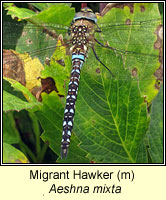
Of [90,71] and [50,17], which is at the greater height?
[50,17]

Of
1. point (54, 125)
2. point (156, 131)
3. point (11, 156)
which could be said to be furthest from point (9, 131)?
point (156, 131)

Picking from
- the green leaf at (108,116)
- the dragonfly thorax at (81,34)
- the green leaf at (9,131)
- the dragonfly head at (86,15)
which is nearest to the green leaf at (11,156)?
the green leaf at (9,131)

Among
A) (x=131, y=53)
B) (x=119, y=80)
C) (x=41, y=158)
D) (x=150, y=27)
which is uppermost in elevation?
(x=150, y=27)

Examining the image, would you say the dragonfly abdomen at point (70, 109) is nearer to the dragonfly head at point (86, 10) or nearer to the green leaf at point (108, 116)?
the green leaf at point (108, 116)

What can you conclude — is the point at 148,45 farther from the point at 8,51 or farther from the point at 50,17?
the point at 8,51

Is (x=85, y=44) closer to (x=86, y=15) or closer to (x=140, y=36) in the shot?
(x=86, y=15)

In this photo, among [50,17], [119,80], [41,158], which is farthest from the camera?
[41,158]

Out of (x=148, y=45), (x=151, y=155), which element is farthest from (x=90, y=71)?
(x=151, y=155)
